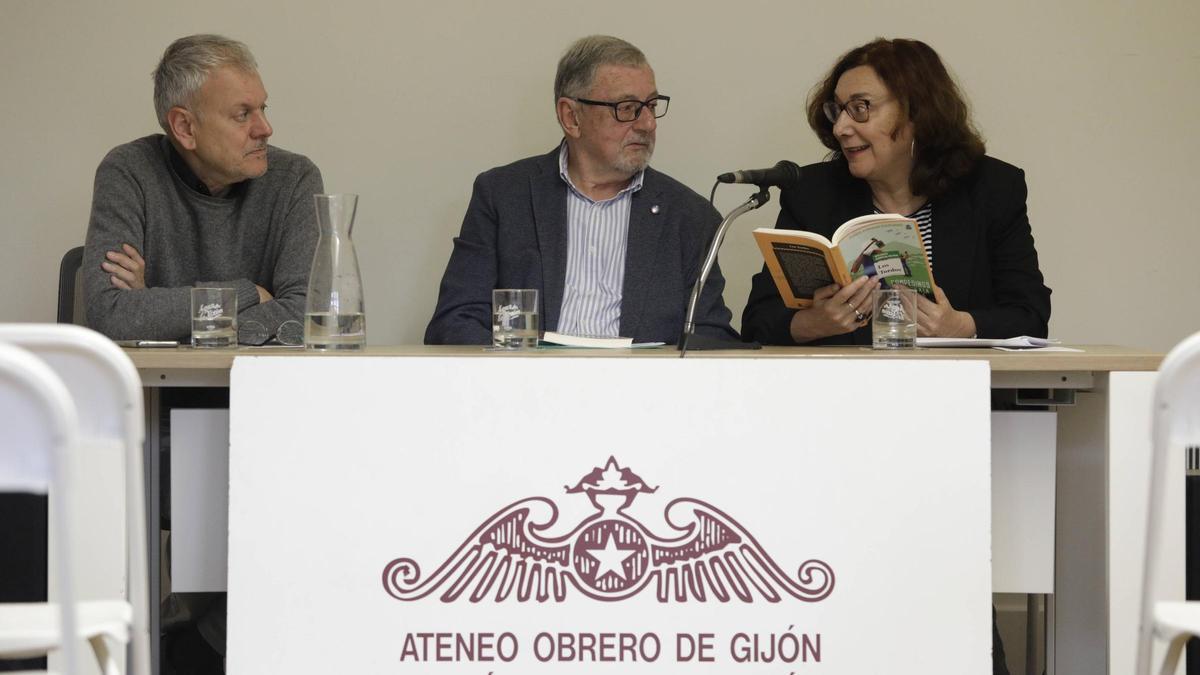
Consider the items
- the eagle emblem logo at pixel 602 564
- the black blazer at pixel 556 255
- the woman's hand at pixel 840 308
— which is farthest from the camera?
the black blazer at pixel 556 255

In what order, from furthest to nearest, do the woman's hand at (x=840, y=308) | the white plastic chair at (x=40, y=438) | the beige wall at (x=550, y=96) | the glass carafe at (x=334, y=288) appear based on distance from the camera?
the beige wall at (x=550, y=96)
the woman's hand at (x=840, y=308)
the glass carafe at (x=334, y=288)
the white plastic chair at (x=40, y=438)

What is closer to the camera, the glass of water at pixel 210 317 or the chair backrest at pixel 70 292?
the glass of water at pixel 210 317

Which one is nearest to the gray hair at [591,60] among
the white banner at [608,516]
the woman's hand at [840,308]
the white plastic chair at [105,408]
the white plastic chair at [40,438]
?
the woman's hand at [840,308]

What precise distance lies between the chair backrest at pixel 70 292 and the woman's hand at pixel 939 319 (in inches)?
74.6

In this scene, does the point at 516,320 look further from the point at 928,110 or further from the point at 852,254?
the point at 928,110

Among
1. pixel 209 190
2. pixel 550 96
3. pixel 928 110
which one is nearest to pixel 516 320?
pixel 209 190

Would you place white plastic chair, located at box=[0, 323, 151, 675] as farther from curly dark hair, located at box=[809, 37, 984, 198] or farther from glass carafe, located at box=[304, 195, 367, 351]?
curly dark hair, located at box=[809, 37, 984, 198]

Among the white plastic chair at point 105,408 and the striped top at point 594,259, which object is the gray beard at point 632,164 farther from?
the white plastic chair at point 105,408

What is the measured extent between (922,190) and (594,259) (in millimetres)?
804

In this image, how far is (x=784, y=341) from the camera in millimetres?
2803

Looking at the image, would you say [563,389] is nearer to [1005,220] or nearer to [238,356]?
[238,356]

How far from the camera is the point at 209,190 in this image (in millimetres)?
2939

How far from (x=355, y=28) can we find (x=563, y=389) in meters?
2.04

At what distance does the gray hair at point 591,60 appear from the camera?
3.08 metres
